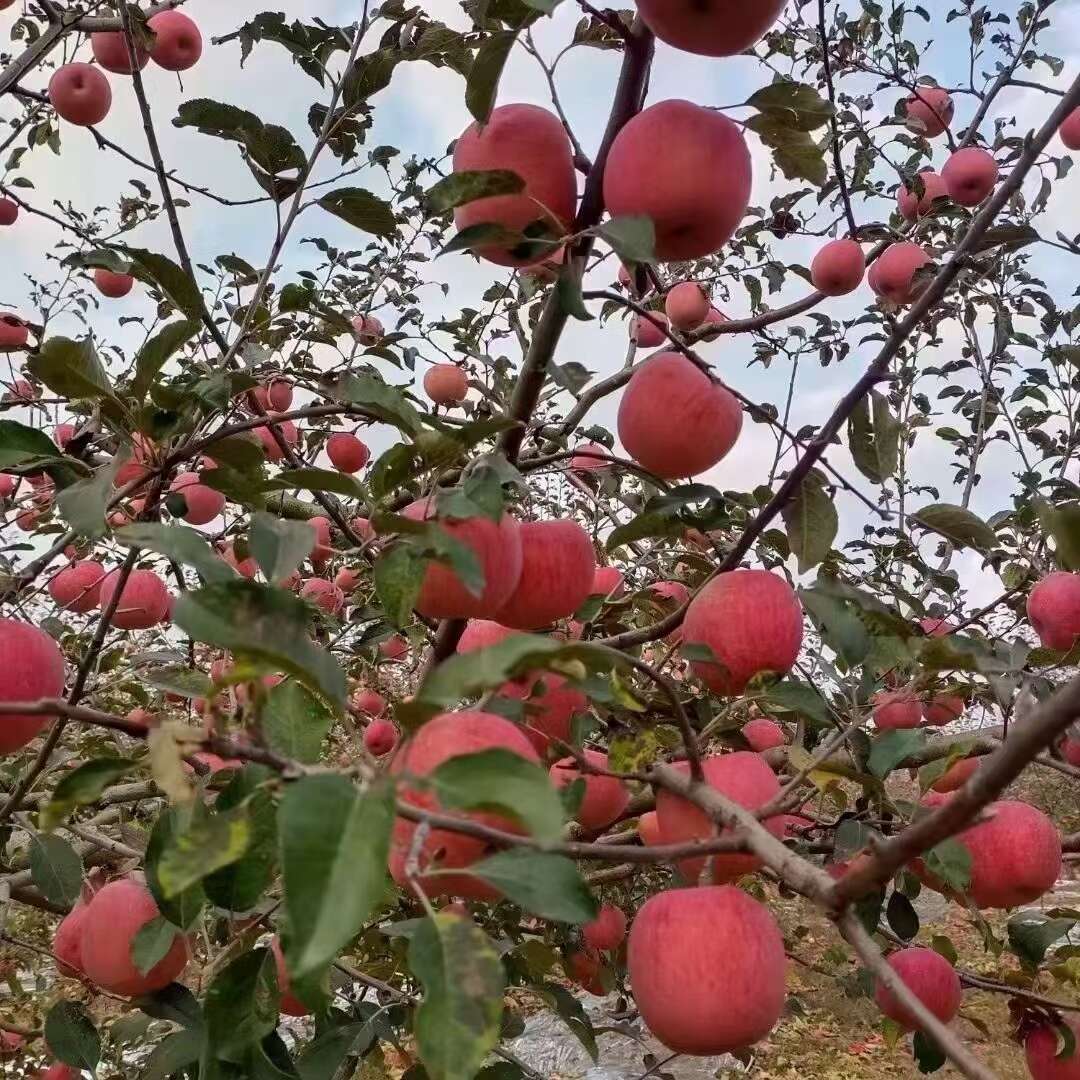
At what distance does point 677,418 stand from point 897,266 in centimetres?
217

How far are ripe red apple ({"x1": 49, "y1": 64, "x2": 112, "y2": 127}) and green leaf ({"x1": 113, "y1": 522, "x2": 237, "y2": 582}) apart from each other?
3472mm

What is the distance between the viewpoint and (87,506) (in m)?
0.98

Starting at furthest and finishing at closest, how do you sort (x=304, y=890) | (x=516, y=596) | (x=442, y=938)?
1. (x=516, y=596)
2. (x=442, y=938)
3. (x=304, y=890)

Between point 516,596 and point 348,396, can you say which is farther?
point 516,596

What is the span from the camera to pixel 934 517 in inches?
59.0

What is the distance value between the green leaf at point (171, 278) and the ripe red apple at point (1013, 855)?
1.51 metres

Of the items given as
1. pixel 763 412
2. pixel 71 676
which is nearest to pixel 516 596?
pixel 763 412

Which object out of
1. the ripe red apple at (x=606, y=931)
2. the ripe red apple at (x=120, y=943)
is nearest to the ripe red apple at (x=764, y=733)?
the ripe red apple at (x=606, y=931)

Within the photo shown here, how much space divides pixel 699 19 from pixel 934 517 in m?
0.88

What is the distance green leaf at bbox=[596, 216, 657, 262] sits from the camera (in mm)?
887

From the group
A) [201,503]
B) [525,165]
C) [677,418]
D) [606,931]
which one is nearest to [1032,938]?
[606,931]

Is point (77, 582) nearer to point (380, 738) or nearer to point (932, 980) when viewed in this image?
point (380, 738)

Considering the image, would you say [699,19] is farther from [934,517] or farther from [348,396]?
[934,517]

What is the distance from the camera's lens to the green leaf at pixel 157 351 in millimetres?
1194
